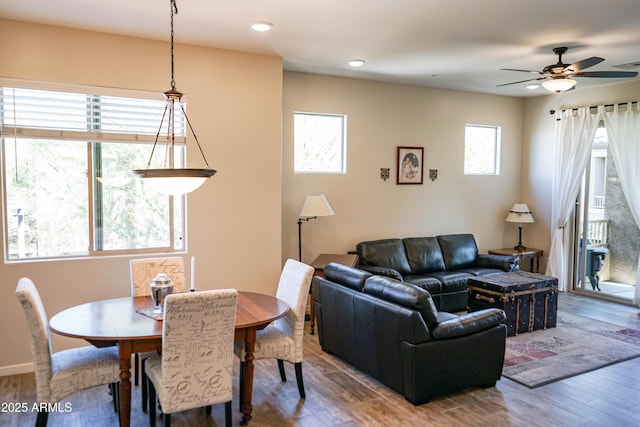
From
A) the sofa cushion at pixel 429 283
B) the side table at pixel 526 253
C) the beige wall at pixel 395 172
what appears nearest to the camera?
the sofa cushion at pixel 429 283

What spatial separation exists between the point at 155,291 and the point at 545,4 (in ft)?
10.9

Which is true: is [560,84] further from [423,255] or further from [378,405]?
[378,405]

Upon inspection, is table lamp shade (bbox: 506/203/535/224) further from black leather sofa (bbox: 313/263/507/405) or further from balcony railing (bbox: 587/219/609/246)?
black leather sofa (bbox: 313/263/507/405)

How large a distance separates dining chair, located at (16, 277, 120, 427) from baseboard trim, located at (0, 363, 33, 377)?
124 centimetres

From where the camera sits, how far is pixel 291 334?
3.52m

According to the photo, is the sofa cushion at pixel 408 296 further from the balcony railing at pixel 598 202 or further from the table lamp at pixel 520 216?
the balcony railing at pixel 598 202

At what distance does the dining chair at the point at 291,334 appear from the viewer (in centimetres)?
335

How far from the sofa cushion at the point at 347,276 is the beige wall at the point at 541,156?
4.29 m

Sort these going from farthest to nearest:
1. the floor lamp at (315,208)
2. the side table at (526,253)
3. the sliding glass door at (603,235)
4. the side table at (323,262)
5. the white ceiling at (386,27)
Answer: the side table at (526,253), the sliding glass door at (603,235), the floor lamp at (315,208), the side table at (323,262), the white ceiling at (386,27)

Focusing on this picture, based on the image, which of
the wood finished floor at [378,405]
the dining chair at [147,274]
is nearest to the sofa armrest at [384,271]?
the wood finished floor at [378,405]

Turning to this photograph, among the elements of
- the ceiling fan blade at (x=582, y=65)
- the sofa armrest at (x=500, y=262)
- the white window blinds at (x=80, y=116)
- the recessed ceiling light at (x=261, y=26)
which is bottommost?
the sofa armrest at (x=500, y=262)

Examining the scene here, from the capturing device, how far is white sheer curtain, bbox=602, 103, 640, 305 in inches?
233

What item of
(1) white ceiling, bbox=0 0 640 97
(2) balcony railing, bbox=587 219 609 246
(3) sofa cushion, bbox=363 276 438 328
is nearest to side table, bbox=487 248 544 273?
(2) balcony railing, bbox=587 219 609 246

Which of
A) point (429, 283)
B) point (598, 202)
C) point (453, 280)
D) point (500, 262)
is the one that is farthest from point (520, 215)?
point (429, 283)
